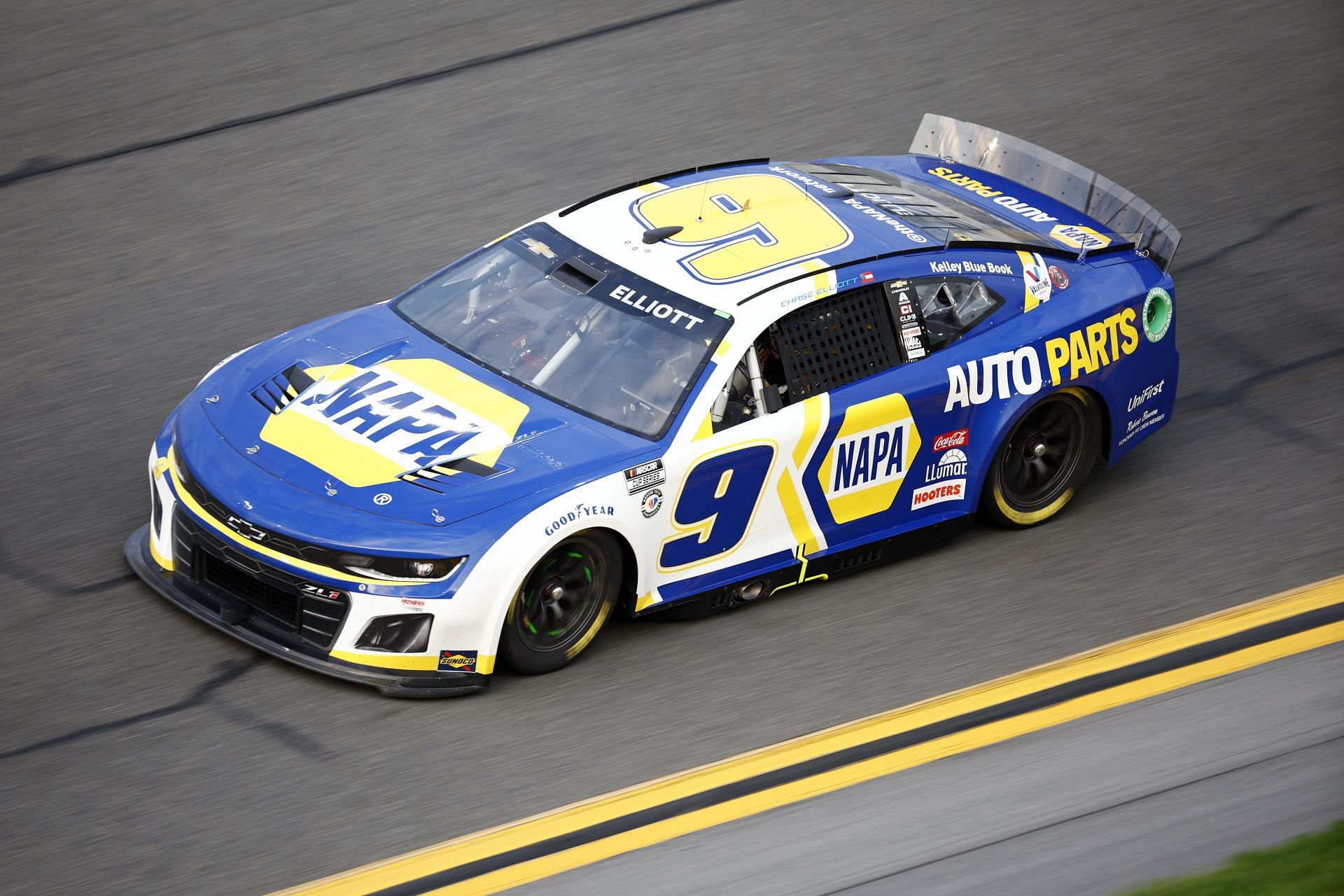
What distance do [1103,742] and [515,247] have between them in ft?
11.0

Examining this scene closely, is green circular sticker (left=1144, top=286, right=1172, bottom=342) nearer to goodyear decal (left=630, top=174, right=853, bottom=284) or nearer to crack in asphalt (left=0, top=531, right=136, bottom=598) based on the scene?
goodyear decal (left=630, top=174, right=853, bottom=284)

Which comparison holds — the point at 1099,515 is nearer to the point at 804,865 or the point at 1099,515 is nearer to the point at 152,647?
the point at 804,865

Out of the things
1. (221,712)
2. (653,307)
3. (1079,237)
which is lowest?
(221,712)

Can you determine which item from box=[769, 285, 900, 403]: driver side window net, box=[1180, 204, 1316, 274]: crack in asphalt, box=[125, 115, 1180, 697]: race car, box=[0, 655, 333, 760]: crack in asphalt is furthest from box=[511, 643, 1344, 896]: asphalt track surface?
box=[1180, 204, 1316, 274]: crack in asphalt

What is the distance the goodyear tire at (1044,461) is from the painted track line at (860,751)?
1.03 metres

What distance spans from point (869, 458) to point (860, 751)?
1.41m

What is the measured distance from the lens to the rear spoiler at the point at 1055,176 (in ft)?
27.1

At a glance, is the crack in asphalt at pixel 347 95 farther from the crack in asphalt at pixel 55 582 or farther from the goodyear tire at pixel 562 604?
the goodyear tire at pixel 562 604

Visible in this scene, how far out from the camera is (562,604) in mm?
6258

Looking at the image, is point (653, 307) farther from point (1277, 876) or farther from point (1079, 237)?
point (1277, 876)

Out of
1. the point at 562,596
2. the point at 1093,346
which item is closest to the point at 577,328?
the point at 562,596

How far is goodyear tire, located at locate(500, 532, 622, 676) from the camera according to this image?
6.11 meters

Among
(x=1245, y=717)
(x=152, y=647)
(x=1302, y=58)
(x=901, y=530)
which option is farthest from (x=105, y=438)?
(x=1302, y=58)

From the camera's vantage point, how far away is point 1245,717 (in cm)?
624
